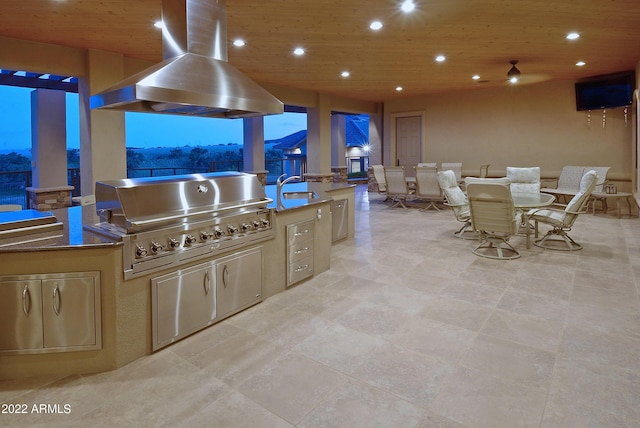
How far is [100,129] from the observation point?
5.66 m

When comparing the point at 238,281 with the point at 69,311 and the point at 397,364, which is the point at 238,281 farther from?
the point at 397,364

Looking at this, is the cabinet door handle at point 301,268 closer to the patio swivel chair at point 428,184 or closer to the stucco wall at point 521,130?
→ the patio swivel chair at point 428,184

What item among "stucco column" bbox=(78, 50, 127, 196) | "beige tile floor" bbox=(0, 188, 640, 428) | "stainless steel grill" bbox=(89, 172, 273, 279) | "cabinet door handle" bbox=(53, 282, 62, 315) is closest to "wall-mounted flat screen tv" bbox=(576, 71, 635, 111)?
"beige tile floor" bbox=(0, 188, 640, 428)

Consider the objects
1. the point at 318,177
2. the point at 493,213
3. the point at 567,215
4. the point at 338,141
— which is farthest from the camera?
the point at 338,141

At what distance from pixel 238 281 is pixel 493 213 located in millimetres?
3089

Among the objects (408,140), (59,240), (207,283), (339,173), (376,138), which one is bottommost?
(207,283)

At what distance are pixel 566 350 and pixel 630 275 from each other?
2.13 metres

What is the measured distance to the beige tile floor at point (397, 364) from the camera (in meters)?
1.89

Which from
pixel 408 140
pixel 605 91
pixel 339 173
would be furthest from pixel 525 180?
pixel 339 173

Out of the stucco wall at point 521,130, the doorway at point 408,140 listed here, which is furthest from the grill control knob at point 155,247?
the doorway at point 408,140

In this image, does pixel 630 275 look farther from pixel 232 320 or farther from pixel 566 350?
pixel 232 320

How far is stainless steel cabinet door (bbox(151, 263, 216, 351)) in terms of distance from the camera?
246 cm

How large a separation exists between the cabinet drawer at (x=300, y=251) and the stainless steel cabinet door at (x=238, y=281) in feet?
1.51

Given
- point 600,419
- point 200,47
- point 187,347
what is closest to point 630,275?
point 600,419
